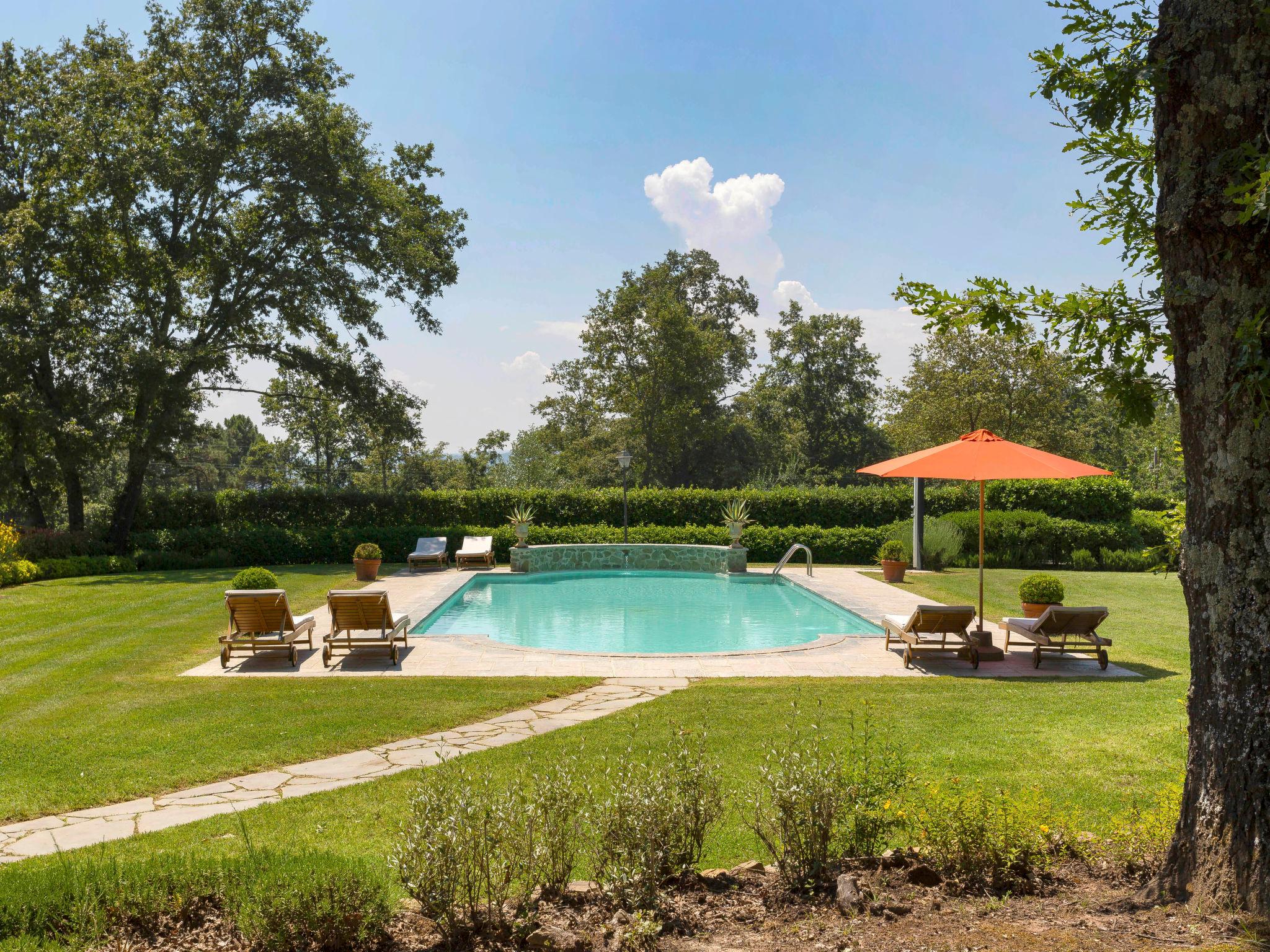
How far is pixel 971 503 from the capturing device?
2197 centimetres

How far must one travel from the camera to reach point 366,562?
16703 mm

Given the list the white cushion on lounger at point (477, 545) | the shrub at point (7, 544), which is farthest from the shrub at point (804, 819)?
the shrub at point (7, 544)

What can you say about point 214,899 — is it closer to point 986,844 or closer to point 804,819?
point 804,819

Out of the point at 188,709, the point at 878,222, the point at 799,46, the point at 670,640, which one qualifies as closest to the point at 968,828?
the point at 188,709

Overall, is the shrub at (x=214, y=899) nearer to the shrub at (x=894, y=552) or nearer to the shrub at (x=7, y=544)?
the shrub at (x=894, y=552)

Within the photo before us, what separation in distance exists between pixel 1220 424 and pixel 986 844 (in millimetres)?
1807

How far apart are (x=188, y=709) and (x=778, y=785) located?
18.4 feet

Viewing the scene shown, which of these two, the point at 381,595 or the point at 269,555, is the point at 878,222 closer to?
the point at 381,595

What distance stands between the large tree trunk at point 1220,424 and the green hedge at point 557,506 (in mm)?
19131

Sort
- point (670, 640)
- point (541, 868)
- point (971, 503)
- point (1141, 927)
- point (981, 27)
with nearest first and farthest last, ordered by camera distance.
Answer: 1. point (1141, 927)
2. point (541, 868)
3. point (981, 27)
4. point (670, 640)
5. point (971, 503)

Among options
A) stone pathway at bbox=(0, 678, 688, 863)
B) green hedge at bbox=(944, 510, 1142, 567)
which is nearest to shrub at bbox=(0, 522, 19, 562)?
stone pathway at bbox=(0, 678, 688, 863)

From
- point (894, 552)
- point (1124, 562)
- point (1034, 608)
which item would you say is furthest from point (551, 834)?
point (1124, 562)

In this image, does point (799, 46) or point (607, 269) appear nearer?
point (799, 46)

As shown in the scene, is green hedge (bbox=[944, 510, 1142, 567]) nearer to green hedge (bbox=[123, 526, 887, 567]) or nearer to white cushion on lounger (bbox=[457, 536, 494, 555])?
green hedge (bbox=[123, 526, 887, 567])
